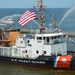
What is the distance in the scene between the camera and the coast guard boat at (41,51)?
34938 millimetres

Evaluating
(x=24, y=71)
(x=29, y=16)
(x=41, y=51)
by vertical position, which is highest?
(x=29, y=16)

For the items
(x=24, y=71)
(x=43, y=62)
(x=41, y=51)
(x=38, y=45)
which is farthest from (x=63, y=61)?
(x=24, y=71)

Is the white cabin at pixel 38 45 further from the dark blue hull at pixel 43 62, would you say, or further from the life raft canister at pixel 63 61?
the life raft canister at pixel 63 61

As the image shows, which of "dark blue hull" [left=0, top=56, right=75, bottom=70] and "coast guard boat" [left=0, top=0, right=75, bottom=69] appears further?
"coast guard boat" [left=0, top=0, right=75, bottom=69]

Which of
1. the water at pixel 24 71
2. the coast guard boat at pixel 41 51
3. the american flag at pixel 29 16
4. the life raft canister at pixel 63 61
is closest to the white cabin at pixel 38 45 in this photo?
the coast guard boat at pixel 41 51

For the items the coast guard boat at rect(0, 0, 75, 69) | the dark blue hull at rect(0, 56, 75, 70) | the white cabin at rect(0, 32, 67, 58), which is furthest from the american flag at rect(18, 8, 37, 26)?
the dark blue hull at rect(0, 56, 75, 70)

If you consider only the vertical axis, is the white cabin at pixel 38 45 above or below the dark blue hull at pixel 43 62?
above

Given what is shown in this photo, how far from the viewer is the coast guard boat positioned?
115 feet

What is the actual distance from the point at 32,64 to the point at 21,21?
520 cm

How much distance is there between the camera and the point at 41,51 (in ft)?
119

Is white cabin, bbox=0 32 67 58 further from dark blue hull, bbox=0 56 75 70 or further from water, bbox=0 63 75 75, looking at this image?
water, bbox=0 63 75 75

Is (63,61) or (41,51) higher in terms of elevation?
(41,51)

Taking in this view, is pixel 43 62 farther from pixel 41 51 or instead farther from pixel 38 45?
pixel 38 45

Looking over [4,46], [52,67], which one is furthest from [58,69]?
[4,46]
